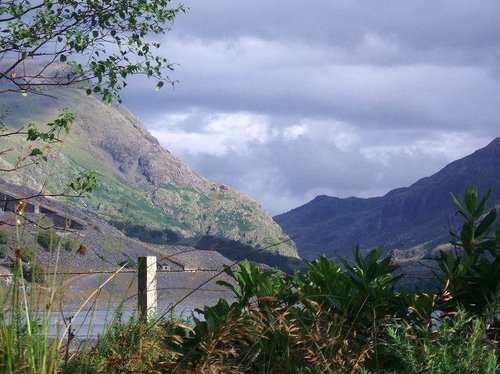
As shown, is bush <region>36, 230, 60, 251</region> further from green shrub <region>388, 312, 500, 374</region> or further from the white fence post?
the white fence post

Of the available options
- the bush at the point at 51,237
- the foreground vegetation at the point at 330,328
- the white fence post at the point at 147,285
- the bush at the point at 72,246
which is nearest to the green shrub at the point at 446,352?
the foreground vegetation at the point at 330,328

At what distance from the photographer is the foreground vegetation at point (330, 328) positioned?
3.62 m

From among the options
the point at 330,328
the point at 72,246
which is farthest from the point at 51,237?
the point at 330,328

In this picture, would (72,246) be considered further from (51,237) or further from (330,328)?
(330,328)

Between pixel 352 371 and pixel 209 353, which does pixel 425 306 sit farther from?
pixel 209 353

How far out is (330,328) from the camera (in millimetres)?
4289

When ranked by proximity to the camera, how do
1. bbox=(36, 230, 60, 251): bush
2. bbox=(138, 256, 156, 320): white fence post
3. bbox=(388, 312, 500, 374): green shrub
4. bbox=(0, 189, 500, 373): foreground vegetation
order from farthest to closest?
bbox=(138, 256, 156, 320): white fence post
bbox=(36, 230, 60, 251): bush
bbox=(0, 189, 500, 373): foreground vegetation
bbox=(388, 312, 500, 374): green shrub

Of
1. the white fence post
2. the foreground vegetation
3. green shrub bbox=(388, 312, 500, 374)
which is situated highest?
the white fence post

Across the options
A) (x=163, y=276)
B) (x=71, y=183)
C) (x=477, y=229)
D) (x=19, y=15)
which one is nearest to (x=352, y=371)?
(x=477, y=229)

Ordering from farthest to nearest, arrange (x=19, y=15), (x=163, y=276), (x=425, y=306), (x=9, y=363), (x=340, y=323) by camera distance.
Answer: (x=163, y=276) < (x=19, y=15) < (x=425, y=306) < (x=340, y=323) < (x=9, y=363)

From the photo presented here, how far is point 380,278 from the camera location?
455 centimetres

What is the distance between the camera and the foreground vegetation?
362 centimetres

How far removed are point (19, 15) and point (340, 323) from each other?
743 centimetres

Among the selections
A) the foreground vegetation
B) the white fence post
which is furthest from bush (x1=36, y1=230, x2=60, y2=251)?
the white fence post
